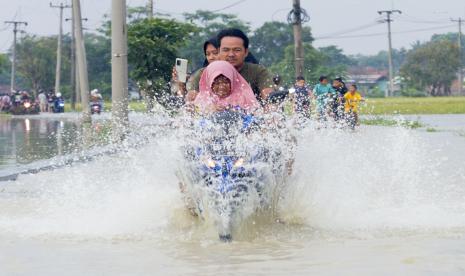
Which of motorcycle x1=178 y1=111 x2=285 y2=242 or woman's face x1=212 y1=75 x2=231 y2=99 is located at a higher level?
woman's face x1=212 y1=75 x2=231 y2=99

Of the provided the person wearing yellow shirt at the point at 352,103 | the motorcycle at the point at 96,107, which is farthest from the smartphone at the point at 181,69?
the motorcycle at the point at 96,107

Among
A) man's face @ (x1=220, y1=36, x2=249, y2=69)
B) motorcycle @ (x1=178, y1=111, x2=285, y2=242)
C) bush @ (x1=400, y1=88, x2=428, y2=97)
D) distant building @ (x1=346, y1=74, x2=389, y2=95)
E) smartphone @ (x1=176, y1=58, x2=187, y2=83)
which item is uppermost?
distant building @ (x1=346, y1=74, x2=389, y2=95)

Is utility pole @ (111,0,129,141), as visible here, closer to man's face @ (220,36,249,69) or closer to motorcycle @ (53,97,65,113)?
man's face @ (220,36,249,69)

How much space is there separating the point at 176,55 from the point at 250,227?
90.2ft

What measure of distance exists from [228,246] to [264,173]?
0.73m

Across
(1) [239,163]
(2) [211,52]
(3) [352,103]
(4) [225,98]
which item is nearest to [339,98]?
(3) [352,103]

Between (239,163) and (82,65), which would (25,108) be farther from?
(239,163)

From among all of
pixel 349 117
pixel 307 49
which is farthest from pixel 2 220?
pixel 307 49

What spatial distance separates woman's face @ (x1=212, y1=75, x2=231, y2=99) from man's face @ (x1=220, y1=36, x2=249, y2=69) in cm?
107

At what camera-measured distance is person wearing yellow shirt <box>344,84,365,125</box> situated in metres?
29.2

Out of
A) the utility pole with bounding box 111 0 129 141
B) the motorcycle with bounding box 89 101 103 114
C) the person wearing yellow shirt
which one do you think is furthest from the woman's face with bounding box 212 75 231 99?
the motorcycle with bounding box 89 101 103 114

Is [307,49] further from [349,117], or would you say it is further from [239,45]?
[239,45]

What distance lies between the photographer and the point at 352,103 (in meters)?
29.6

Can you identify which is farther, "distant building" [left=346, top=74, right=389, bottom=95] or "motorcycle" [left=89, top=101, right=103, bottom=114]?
"distant building" [left=346, top=74, right=389, bottom=95]
